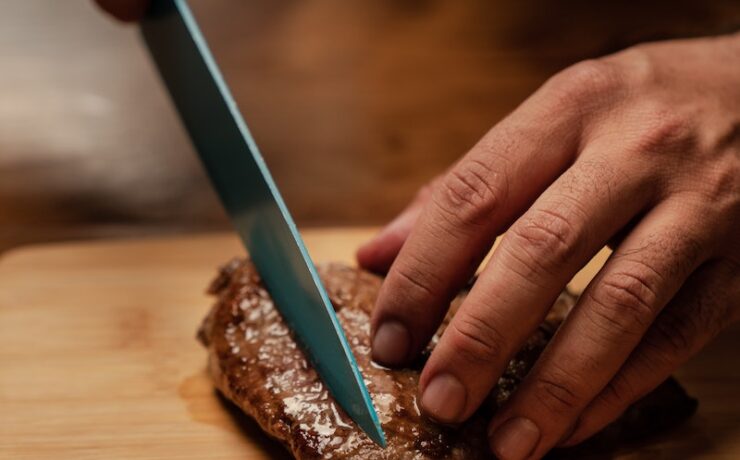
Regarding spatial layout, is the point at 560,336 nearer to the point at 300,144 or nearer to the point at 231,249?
the point at 231,249

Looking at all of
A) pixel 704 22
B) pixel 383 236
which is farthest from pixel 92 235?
pixel 704 22

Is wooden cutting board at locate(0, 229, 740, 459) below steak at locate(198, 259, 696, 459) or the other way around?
below

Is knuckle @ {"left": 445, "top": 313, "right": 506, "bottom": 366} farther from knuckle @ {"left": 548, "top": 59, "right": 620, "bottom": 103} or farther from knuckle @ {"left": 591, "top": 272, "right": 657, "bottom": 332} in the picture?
knuckle @ {"left": 548, "top": 59, "right": 620, "bottom": 103}

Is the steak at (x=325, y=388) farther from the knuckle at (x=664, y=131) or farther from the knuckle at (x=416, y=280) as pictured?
the knuckle at (x=664, y=131)

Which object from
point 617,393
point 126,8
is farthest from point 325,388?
point 126,8

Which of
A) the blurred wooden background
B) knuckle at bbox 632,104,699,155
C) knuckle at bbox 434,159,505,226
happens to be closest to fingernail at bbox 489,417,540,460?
knuckle at bbox 434,159,505,226

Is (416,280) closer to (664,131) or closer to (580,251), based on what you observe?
(580,251)

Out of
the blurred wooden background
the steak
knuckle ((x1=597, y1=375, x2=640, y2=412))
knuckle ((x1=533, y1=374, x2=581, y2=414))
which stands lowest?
the blurred wooden background
